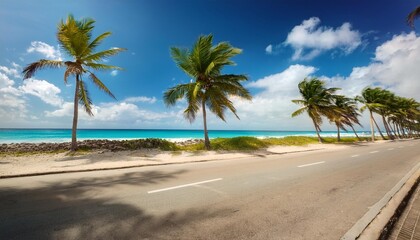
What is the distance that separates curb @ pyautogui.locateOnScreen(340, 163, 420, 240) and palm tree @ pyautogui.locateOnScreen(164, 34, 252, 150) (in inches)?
406

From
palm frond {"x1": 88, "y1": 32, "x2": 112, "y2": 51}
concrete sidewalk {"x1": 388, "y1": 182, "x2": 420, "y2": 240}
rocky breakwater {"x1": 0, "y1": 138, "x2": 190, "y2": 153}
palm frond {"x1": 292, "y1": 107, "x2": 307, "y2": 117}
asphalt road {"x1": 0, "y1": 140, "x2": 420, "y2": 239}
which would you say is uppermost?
palm frond {"x1": 88, "y1": 32, "x2": 112, "y2": 51}

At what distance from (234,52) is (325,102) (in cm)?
1645

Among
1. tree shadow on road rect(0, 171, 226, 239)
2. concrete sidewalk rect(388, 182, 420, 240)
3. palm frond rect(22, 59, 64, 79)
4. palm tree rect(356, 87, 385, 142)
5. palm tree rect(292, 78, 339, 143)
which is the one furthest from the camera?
palm tree rect(356, 87, 385, 142)

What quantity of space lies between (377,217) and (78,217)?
5.38 m

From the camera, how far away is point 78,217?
3.69 meters

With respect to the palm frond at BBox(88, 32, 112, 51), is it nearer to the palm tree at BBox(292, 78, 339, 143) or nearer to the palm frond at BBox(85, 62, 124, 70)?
the palm frond at BBox(85, 62, 124, 70)

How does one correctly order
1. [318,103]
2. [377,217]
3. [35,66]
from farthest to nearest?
[318,103] < [35,66] < [377,217]

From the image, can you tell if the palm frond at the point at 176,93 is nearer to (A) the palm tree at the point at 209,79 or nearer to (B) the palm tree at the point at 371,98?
(A) the palm tree at the point at 209,79

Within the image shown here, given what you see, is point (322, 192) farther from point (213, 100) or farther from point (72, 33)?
point (72, 33)

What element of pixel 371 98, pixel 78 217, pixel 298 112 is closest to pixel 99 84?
pixel 78 217

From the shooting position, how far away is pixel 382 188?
6.03m

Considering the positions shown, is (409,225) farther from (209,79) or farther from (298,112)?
(298,112)

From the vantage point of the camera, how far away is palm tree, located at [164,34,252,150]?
49.7 feet

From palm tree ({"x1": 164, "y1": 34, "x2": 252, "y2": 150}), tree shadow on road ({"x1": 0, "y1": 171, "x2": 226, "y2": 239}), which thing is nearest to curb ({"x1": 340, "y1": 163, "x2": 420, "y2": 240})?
tree shadow on road ({"x1": 0, "y1": 171, "x2": 226, "y2": 239})
